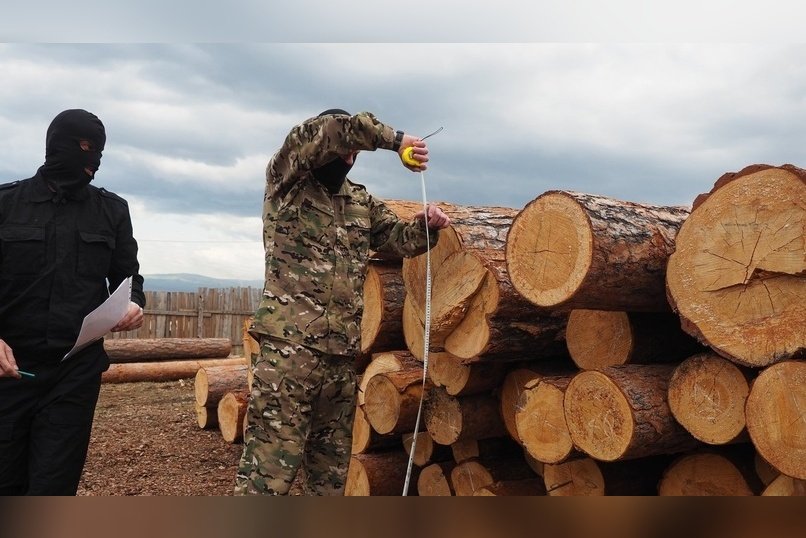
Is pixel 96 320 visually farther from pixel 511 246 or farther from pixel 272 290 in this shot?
pixel 511 246

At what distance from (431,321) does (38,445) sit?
1857 mm

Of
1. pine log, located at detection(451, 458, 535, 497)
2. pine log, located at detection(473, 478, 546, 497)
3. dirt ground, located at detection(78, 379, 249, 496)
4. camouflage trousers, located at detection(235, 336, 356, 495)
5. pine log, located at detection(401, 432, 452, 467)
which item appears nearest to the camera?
camouflage trousers, located at detection(235, 336, 356, 495)

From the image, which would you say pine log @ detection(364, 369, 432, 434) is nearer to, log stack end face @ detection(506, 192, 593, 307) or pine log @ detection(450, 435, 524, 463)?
pine log @ detection(450, 435, 524, 463)

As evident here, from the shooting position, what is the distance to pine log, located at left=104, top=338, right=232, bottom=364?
10453 millimetres

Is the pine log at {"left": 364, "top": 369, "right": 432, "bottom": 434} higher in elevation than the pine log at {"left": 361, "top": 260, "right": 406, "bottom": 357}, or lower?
lower

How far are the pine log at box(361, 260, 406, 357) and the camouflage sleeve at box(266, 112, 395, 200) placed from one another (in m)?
1.18

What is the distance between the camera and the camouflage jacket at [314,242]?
2811mm

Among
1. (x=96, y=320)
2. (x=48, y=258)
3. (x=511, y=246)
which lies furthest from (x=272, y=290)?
(x=511, y=246)

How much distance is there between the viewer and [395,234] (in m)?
3.35

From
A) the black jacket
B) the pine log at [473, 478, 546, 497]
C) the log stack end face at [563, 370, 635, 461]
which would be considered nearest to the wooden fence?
the pine log at [473, 478, 546, 497]

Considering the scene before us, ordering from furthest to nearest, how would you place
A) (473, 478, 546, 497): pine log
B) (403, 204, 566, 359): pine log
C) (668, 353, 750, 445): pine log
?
(473, 478, 546, 497): pine log
(403, 204, 566, 359): pine log
(668, 353, 750, 445): pine log

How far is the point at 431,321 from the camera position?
339cm

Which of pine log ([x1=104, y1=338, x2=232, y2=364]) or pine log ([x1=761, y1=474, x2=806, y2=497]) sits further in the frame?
pine log ([x1=104, y1=338, x2=232, y2=364])

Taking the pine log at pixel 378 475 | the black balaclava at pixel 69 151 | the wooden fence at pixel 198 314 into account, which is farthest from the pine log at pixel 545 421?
the wooden fence at pixel 198 314
